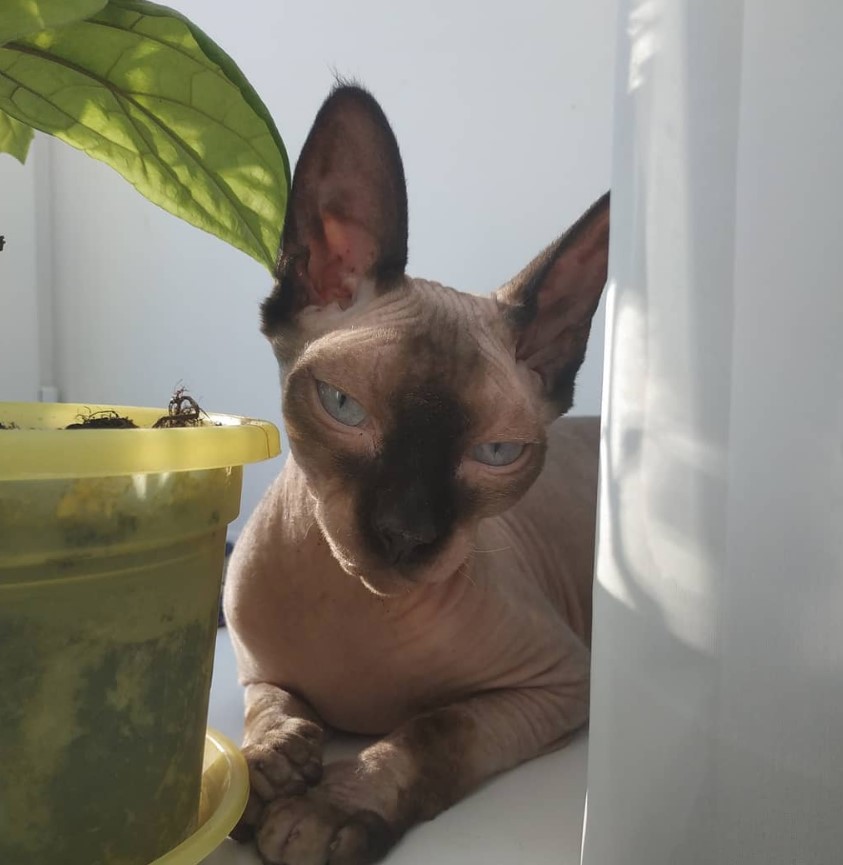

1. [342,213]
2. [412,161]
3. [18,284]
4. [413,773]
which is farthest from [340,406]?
[18,284]

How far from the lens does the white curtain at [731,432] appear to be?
37 cm

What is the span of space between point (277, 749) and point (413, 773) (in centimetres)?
9

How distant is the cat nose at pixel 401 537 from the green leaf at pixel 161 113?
0.20 m

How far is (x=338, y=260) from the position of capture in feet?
1.98

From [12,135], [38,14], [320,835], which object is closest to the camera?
[38,14]

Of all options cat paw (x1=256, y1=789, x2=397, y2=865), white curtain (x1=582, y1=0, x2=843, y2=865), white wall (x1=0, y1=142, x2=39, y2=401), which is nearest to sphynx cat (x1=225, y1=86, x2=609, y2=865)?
cat paw (x1=256, y1=789, x2=397, y2=865)

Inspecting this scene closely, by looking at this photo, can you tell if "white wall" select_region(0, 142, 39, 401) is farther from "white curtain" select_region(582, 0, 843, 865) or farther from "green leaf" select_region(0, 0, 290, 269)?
"white curtain" select_region(582, 0, 843, 865)

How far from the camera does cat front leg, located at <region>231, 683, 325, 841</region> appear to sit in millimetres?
535

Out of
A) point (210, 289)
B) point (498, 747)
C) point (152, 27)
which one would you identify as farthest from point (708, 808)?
point (210, 289)

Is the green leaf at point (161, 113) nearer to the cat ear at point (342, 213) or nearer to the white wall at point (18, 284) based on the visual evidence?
the cat ear at point (342, 213)

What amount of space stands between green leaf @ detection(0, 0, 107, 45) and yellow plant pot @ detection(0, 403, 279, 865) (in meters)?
0.18

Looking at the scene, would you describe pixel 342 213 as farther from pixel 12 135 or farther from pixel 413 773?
pixel 413 773

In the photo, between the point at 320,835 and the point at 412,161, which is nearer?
the point at 320,835

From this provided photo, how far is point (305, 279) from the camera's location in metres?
0.60
